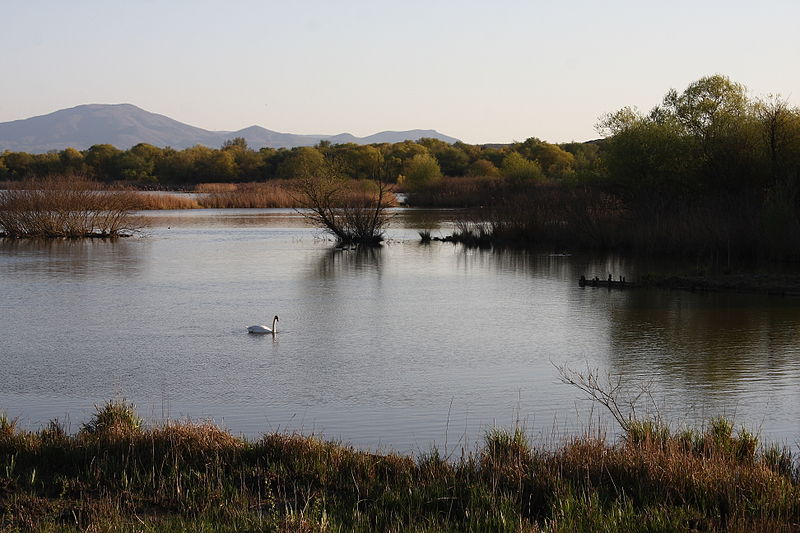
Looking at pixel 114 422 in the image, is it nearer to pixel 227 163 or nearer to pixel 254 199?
pixel 254 199

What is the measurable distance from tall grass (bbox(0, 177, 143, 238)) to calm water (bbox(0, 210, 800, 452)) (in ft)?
40.3

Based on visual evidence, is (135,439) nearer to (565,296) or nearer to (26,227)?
(565,296)

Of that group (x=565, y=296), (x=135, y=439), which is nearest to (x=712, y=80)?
(x=565, y=296)

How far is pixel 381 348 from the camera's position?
13391 millimetres

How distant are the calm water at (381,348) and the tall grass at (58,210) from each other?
40.3 ft

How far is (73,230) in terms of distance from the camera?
3722cm

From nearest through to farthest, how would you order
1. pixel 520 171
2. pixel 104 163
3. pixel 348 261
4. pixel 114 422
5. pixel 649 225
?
pixel 114 422
pixel 348 261
pixel 649 225
pixel 520 171
pixel 104 163

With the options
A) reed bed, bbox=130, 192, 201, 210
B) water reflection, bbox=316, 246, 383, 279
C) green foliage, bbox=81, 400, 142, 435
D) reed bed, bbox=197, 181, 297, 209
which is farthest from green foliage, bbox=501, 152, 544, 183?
green foliage, bbox=81, 400, 142, 435

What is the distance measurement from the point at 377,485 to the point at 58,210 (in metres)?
33.5

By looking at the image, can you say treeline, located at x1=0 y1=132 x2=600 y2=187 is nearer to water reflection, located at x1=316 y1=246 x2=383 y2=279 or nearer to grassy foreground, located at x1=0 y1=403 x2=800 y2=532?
water reflection, located at x1=316 y1=246 x2=383 y2=279

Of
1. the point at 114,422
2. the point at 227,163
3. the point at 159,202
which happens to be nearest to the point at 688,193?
the point at 114,422

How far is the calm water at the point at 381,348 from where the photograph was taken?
948 cm

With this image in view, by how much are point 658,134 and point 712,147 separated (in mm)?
3092

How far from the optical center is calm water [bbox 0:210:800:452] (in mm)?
9484
